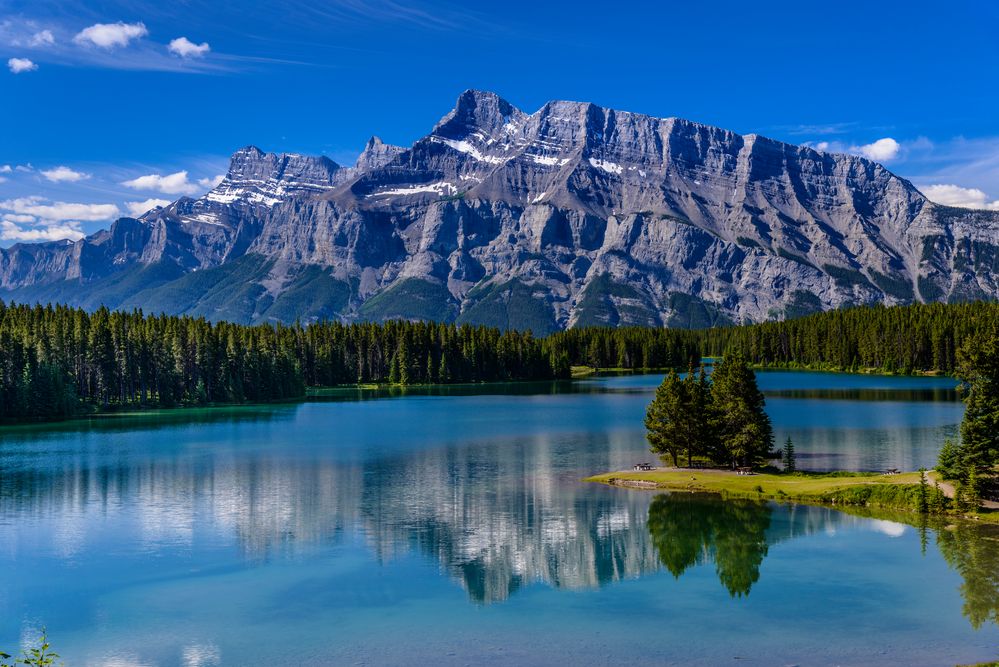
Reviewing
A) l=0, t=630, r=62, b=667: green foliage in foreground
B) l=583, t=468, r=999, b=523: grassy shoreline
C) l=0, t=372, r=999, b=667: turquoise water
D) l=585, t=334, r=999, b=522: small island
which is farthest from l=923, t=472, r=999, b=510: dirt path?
l=0, t=630, r=62, b=667: green foliage in foreground

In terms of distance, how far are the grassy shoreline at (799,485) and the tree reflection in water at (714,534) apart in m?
2.39

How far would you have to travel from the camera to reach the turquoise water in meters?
41.4

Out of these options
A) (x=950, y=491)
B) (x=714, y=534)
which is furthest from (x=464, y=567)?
(x=950, y=491)

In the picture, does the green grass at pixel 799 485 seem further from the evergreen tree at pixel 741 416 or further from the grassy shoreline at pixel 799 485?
the evergreen tree at pixel 741 416

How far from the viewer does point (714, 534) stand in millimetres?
62781

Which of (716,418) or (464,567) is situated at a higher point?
(716,418)

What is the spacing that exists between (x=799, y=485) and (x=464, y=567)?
110 feet

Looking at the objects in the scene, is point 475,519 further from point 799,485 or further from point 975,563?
point 975,563

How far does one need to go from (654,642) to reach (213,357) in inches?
6594

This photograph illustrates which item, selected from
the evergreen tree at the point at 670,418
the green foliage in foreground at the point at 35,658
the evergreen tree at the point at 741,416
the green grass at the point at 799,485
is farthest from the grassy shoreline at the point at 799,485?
the green foliage in foreground at the point at 35,658

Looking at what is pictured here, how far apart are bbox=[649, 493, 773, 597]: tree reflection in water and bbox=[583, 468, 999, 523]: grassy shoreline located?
2.39 metres

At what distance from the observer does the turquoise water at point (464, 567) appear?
41.4 metres

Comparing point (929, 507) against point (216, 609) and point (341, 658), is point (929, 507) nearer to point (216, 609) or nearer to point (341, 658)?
point (341, 658)

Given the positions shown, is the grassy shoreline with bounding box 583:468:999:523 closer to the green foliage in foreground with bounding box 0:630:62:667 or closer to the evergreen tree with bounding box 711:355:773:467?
the evergreen tree with bounding box 711:355:773:467
